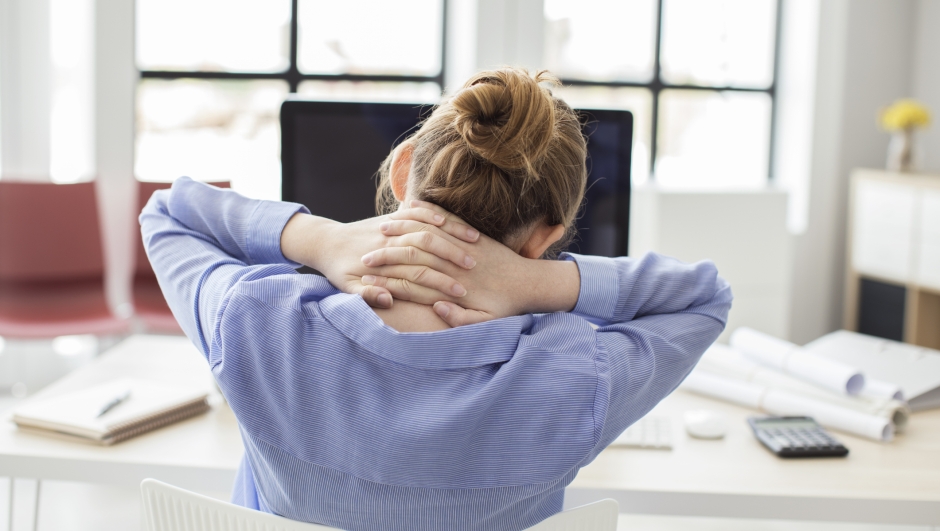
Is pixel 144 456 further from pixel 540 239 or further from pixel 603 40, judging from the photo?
pixel 603 40

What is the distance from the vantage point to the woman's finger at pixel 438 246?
33.0 inches

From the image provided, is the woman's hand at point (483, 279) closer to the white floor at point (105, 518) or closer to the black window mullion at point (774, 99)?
the white floor at point (105, 518)

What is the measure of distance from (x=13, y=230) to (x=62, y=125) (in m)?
0.64

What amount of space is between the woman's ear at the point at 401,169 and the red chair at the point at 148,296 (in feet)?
7.90

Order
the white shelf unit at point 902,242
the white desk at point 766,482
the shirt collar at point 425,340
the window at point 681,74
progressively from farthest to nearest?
the window at point 681,74 < the white shelf unit at point 902,242 < the white desk at point 766,482 < the shirt collar at point 425,340

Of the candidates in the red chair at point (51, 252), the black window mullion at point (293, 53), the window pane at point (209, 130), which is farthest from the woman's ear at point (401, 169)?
the black window mullion at point (293, 53)

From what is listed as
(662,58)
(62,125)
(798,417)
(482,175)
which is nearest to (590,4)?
(662,58)

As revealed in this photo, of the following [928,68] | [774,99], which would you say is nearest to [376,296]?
[774,99]

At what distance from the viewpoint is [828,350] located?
177 centimetres

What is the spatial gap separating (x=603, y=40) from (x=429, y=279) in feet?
12.6

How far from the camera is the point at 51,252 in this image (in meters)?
3.40

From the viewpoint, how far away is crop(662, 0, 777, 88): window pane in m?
4.47

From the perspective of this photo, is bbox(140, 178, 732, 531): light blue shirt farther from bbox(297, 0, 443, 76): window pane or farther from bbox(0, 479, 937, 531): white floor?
bbox(297, 0, 443, 76): window pane

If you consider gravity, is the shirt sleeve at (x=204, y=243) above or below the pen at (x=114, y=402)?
above
